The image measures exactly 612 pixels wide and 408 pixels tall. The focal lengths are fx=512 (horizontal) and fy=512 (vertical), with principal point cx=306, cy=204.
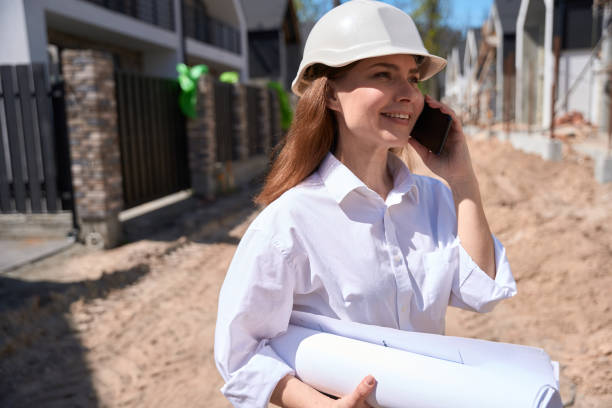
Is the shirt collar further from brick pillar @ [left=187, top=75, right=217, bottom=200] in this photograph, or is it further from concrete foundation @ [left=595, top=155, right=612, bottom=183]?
brick pillar @ [left=187, top=75, right=217, bottom=200]

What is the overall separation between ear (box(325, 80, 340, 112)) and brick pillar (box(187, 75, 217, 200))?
27.8 feet

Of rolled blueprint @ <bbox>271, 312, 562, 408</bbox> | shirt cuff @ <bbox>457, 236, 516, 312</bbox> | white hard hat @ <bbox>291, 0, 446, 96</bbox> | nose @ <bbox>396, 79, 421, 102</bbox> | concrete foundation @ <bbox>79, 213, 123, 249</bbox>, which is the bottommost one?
concrete foundation @ <bbox>79, 213, 123, 249</bbox>

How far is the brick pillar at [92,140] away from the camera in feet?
21.0

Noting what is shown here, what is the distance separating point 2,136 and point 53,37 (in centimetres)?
586

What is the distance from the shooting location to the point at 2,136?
22.6 ft

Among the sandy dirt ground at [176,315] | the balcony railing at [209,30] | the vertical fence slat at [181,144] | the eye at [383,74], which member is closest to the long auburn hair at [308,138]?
the eye at [383,74]

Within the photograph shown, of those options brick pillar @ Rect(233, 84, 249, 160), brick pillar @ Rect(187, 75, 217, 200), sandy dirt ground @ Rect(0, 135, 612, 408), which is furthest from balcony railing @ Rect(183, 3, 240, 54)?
sandy dirt ground @ Rect(0, 135, 612, 408)

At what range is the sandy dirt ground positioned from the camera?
11.3 ft

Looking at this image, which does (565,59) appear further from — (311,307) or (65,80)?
(311,307)

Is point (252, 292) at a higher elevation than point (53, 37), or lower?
lower

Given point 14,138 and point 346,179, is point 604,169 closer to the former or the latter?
point 346,179

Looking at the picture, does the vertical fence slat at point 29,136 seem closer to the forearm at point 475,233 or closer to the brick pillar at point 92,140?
the brick pillar at point 92,140

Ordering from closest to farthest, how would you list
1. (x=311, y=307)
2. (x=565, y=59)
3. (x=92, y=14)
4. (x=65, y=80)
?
(x=311, y=307) → (x=65, y=80) → (x=92, y=14) → (x=565, y=59)

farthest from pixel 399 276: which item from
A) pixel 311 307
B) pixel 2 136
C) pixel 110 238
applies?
pixel 2 136
